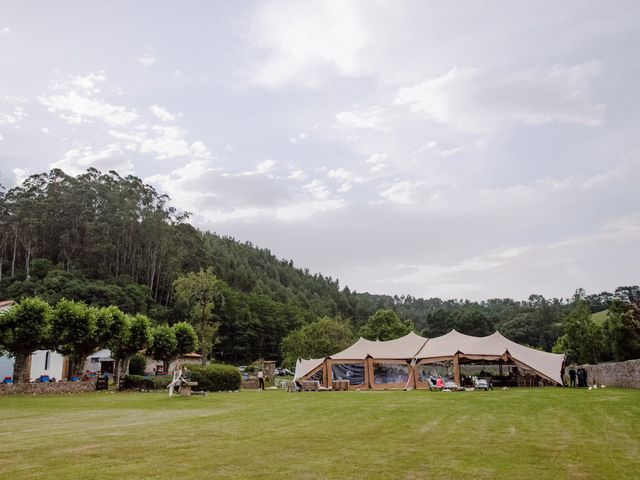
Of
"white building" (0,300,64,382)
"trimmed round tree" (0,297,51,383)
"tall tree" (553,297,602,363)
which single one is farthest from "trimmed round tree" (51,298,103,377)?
"tall tree" (553,297,602,363)

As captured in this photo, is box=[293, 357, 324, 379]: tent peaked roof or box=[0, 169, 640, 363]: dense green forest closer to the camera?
box=[293, 357, 324, 379]: tent peaked roof

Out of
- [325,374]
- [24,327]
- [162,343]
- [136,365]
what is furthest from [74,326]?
[325,374]

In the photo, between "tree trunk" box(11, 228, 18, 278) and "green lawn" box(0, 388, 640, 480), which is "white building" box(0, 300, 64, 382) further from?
"tree trunk" box(11, 228, 18, 278)

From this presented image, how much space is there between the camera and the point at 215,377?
94.0ft

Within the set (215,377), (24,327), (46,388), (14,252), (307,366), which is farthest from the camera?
(14,252)

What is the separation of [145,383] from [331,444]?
23683 mm

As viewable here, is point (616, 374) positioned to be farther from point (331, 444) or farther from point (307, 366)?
point (331, 444)

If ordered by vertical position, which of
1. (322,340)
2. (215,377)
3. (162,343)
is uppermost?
(322,340)

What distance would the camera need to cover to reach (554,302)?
104625 mm

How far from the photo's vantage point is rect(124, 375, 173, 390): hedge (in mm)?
29984

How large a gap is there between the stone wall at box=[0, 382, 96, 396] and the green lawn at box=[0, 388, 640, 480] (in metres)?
11.9

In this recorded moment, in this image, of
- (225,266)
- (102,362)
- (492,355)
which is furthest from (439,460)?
(225,266)

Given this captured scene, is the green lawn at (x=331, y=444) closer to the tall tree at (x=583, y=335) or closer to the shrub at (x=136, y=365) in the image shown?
the tall tree at (x=583, y=335)

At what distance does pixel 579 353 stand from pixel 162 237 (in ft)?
198
